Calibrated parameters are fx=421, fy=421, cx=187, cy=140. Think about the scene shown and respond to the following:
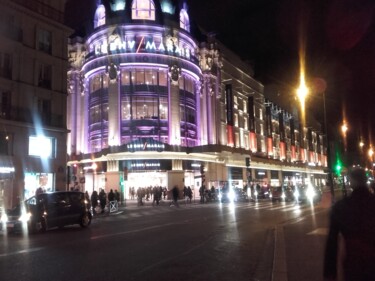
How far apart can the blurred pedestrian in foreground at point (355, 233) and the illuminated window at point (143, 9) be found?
54249 millimetres

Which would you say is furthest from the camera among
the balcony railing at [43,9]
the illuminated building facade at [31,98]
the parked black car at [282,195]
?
the parked black car at [282,195]

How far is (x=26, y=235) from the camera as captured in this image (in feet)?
53.5

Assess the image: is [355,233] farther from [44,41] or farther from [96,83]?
[96,83]

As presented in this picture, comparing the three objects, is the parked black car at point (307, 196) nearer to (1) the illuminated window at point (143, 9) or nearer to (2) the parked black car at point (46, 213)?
(2) the parked black car at point (46, 213)

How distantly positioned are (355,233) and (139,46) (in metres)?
52.1

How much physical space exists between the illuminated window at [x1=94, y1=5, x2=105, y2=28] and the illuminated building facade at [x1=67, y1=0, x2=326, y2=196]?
0.45ft

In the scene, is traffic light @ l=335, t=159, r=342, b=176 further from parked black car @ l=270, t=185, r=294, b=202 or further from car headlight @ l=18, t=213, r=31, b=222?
parked black car @ l=270, t=185, r=294, b=202

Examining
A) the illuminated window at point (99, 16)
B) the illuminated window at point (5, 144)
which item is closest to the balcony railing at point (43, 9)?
the illuminated window at point (5, 144)

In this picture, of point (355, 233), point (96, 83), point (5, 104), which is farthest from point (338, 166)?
point (96, 83)

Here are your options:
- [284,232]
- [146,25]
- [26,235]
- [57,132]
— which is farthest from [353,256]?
[146,25]

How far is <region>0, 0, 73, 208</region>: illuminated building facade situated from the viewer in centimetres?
3094

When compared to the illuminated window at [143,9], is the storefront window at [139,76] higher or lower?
lower

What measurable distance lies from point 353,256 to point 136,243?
385 inches

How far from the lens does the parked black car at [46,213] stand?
1684 cm
